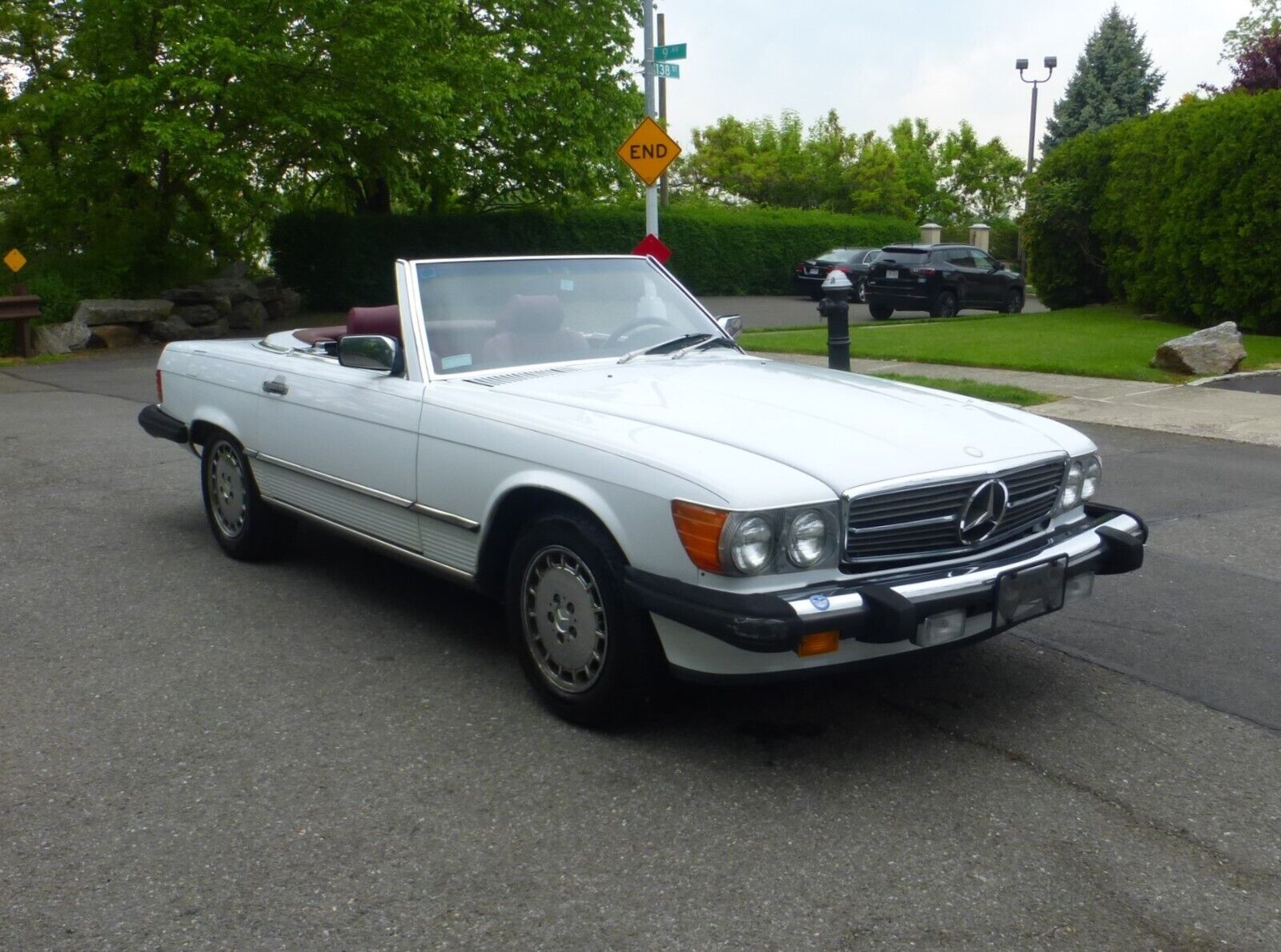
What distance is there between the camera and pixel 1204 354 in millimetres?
13945

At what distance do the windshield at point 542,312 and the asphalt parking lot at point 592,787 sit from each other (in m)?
1.16

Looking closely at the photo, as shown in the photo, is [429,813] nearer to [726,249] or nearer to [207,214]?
[207,214]

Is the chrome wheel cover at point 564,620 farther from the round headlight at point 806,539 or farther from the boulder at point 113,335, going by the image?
the boulder at point 113,335

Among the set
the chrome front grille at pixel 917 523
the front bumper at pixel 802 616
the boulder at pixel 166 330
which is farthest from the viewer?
the boulder at pixel 166 330

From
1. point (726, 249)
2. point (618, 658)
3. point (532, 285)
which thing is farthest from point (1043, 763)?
point (726, 249)

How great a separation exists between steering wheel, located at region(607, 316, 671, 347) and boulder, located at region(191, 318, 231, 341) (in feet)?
56.7

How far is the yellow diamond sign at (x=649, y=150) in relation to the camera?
50.1ft

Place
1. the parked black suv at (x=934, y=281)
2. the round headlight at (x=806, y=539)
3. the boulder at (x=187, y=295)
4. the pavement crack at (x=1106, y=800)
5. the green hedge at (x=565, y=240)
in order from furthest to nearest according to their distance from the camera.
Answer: the green hedge at (x=565, y=240)
the parked black suv at (x=934, y=281)
the boulder at (x=187, y=295)
the round headlight at (x=806, y=539)
the pavement crack at (x=1106, y=800)

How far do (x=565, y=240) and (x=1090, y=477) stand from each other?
94.3ft

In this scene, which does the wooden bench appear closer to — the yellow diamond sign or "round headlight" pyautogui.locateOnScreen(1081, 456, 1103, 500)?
the yellow diamond sign

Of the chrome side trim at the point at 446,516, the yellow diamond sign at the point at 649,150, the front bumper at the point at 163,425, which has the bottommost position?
the chrome side trim at the point at 446,516

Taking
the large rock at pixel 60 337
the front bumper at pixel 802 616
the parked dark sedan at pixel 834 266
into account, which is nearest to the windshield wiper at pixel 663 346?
the front bumper at pixel 802 616

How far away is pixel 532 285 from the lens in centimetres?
530

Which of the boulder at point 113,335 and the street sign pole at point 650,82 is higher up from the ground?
the street sign pole at point 650,82
